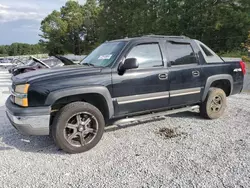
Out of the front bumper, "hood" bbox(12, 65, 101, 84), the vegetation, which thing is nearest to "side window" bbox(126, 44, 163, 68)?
"hood" bbox(12, 65, 101, 84)

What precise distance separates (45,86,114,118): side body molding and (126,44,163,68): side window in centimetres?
80

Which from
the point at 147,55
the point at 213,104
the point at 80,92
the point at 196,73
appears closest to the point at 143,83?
the point at 147,55

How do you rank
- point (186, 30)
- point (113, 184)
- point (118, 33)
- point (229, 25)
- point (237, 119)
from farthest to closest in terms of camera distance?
point (118, 33)
point (186, 30)
point (229, 25)
point (237, 119)
point (113, 184)

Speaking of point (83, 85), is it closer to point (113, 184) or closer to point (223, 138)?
point (113, 184)

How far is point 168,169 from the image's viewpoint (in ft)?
10.6

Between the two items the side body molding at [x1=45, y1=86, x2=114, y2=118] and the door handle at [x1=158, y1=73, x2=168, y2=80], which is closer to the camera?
Answer: the side body molding at [x1=45, y1=86, x2=114, y2=118]

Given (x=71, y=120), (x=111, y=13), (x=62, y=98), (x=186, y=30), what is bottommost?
A: (x=71, y=120)

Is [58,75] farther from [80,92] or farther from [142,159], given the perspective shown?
[142,159]

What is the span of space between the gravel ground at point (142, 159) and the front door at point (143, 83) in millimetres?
617

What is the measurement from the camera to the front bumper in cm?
346

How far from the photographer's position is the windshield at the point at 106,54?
13.6 feet

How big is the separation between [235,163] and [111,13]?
30.8 meters

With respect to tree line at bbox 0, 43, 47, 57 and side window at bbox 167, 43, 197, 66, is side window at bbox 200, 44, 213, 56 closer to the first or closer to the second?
side window at bbox 167, 43, 197, 66

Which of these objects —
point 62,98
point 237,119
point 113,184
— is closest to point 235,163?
point 113,184
